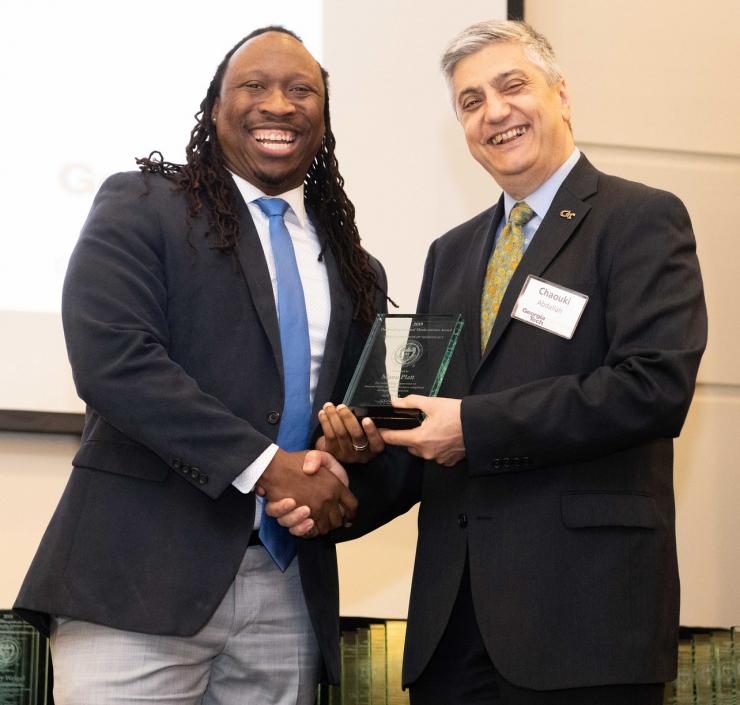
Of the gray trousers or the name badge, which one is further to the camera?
the name badge

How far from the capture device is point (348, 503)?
229cm

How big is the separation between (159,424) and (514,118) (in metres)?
1.07

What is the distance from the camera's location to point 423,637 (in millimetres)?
2246

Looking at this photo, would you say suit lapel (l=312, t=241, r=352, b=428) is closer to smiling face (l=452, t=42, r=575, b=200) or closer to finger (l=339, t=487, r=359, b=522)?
finger (l=339, t=487, r=359, b=522)

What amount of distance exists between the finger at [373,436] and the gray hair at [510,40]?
92cm

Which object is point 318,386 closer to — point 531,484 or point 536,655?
point 531,484

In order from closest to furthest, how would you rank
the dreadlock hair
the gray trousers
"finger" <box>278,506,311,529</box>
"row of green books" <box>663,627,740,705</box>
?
the gray trousers < "finger" <box>278,506,311,529</box> < the dreadlock hair < "row of green books" <box>663,627,740,705</box>

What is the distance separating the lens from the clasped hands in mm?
2156

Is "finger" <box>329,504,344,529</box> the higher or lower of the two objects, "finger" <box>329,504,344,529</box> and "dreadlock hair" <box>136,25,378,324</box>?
the lower

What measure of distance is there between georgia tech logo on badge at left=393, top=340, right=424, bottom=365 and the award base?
0.37ft

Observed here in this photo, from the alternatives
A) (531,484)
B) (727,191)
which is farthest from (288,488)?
(727,191)

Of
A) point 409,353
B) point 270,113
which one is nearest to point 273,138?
point 270,113

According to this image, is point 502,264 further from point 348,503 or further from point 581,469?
point 348,503

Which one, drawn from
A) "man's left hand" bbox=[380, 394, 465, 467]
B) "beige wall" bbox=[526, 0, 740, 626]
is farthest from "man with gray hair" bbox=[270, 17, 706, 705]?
"beige wall" bbox=[526, 0, 740, 626]
